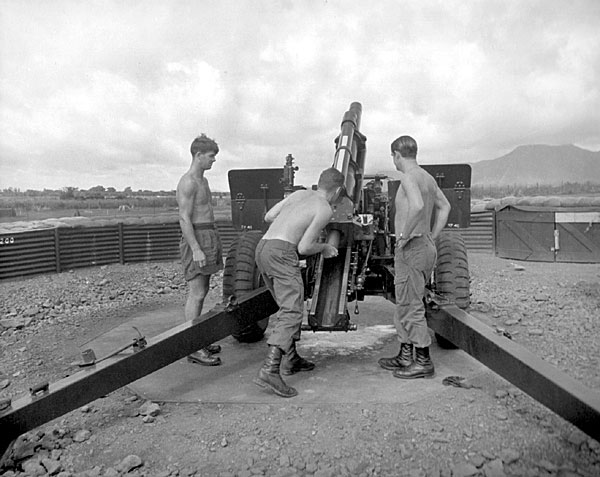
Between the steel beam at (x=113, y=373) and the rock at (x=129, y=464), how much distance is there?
0.37m

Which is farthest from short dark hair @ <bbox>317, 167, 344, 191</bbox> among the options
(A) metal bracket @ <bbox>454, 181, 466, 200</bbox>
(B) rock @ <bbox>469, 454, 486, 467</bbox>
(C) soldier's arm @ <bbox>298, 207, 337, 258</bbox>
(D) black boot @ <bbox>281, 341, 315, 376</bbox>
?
(A) metal bracket @ <bbox>454, 181, 466, 200</bbox>

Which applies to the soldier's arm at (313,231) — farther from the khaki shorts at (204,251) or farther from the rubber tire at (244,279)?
the rubber tire at (244,279)

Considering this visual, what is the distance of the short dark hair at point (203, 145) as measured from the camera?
3959 mm

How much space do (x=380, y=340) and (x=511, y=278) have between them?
4.00 metres

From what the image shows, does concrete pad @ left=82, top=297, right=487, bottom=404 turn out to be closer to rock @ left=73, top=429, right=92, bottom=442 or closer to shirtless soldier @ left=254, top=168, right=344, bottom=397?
shirtless soldier @ left=254, top=168, right=344, bottom=397

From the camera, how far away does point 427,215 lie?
3.47 m

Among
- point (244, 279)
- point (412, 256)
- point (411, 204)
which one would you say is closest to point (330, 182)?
point (411, 204)

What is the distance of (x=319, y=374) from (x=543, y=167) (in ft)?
58.7

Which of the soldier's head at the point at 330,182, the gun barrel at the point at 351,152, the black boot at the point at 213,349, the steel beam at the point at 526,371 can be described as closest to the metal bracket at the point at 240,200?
the gun barrel at the point at 351,152

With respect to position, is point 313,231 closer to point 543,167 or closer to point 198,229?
point 198,229

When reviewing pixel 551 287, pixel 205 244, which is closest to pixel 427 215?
pixel 205 244

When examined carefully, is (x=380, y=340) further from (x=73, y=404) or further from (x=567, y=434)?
(x=73, y=404)

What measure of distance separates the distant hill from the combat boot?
883 centimetres

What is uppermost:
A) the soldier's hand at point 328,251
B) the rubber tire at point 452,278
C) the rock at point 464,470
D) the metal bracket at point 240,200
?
the metal bracket at point 240,200
